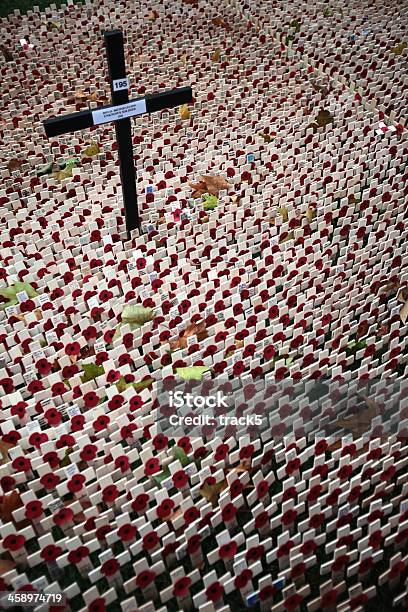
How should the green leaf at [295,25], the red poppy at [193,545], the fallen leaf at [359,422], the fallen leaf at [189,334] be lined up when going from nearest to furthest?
the red poppy at [193,545] < the fallen leaf at [359,422] < the fallen leaf at [189,334] < the green leaf at [295,25]

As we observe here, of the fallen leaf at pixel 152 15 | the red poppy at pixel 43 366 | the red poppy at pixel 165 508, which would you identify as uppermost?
the fallen leaf at pixel 152 15

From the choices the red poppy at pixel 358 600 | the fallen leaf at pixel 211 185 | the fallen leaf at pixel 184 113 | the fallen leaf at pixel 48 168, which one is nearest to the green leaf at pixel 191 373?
the red poppy at pixel 358 600

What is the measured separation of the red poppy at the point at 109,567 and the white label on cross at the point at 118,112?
5.76 m

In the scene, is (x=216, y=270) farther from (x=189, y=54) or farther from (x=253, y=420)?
(x=189, y=54)

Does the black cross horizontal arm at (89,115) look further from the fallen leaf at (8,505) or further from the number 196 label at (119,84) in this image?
the fallen leaf at (8,505)

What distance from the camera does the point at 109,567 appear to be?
232 inches

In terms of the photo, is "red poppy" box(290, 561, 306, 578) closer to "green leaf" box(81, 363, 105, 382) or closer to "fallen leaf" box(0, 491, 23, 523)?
"fallen leaf" box(0, 491, 23, 523)

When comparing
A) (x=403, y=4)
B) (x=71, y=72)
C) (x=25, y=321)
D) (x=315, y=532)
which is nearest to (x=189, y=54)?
(x=71, y=72)

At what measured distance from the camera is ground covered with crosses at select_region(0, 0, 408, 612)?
6164 millimetres

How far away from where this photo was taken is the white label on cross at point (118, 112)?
352 inches

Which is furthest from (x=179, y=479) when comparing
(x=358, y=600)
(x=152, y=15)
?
(x=152, y=15)

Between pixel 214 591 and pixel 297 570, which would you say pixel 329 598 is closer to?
pixel 297 570

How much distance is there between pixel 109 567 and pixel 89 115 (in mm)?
5799

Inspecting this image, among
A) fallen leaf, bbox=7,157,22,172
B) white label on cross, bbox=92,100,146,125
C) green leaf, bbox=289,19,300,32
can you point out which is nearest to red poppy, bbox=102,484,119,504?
white label on cross, bbox=92,100,146,125
